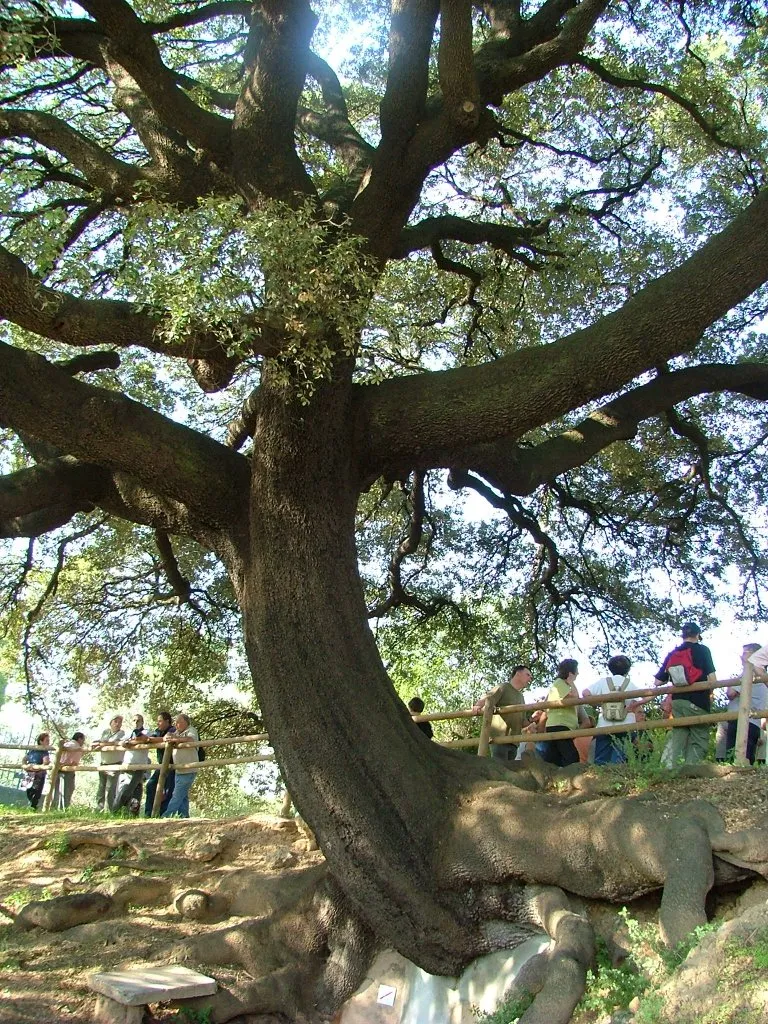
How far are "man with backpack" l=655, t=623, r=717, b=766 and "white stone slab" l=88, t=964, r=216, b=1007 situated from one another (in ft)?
13.8

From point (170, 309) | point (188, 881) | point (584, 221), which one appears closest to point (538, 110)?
point (584, 221)

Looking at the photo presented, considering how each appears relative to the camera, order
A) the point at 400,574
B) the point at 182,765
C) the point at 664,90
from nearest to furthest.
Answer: the point at 664,90, the point at 182,765, the point at 400,574

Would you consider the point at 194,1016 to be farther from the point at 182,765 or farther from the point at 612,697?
the point at 182,765

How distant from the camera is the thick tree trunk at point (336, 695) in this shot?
718 centimetres

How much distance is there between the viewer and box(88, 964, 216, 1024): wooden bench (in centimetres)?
662

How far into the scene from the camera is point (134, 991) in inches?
261

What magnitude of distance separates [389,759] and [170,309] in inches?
152

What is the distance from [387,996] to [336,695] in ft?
7.98

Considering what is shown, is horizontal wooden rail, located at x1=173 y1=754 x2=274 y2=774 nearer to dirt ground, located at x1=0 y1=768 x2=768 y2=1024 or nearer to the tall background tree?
dirt ground, located at x1=0 y1=768 x2=768 y2=1024

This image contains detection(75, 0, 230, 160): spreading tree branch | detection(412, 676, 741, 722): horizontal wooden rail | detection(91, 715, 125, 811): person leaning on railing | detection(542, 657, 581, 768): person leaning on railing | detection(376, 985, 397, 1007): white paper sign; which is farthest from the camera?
detection(91, 715, 125, 811): person leaning on railing

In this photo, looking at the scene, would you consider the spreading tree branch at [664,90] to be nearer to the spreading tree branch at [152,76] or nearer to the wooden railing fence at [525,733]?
the spreading tree branch at [152,76]

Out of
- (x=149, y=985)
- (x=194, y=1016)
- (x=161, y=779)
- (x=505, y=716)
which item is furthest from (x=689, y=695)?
(x=161, y=779)

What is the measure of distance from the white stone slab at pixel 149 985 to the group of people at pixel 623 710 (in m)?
3.47

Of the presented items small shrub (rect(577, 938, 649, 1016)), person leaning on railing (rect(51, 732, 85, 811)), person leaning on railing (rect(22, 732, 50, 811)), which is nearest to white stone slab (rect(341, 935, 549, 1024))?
small shrub (rect(577, 938, 649, 1016))
